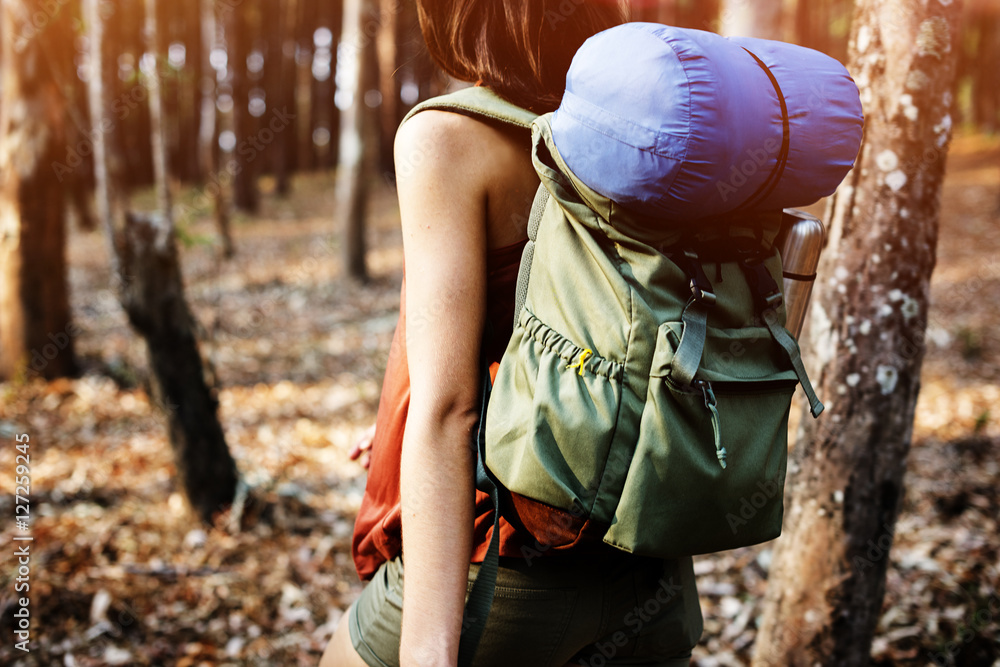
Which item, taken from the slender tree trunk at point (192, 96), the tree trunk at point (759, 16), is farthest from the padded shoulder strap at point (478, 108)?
the slender tree trunk at point (192, 96)

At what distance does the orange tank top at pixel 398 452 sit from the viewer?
4.04ft

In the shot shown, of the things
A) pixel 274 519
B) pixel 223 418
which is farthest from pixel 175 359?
pixel 223 418

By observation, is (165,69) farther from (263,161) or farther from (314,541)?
(263,161)

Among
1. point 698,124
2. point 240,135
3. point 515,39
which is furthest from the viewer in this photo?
point 240,135

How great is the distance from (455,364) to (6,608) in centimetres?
324

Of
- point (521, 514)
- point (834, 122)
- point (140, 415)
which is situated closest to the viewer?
point (834, 122)

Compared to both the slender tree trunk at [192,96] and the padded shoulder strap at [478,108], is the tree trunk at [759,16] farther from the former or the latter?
the slender tree trunk at [192,96]

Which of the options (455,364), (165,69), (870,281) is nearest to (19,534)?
(455,364)

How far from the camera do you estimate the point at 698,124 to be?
92cm

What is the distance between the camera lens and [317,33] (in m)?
27.8

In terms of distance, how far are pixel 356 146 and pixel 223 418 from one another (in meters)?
5.35

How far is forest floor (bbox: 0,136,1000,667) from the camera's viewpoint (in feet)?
10.5

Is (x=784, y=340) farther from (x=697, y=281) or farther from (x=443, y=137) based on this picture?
(x=443, y=137)

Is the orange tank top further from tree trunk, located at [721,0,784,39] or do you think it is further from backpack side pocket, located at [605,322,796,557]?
tree trunk, located at [721,0,784,39]
